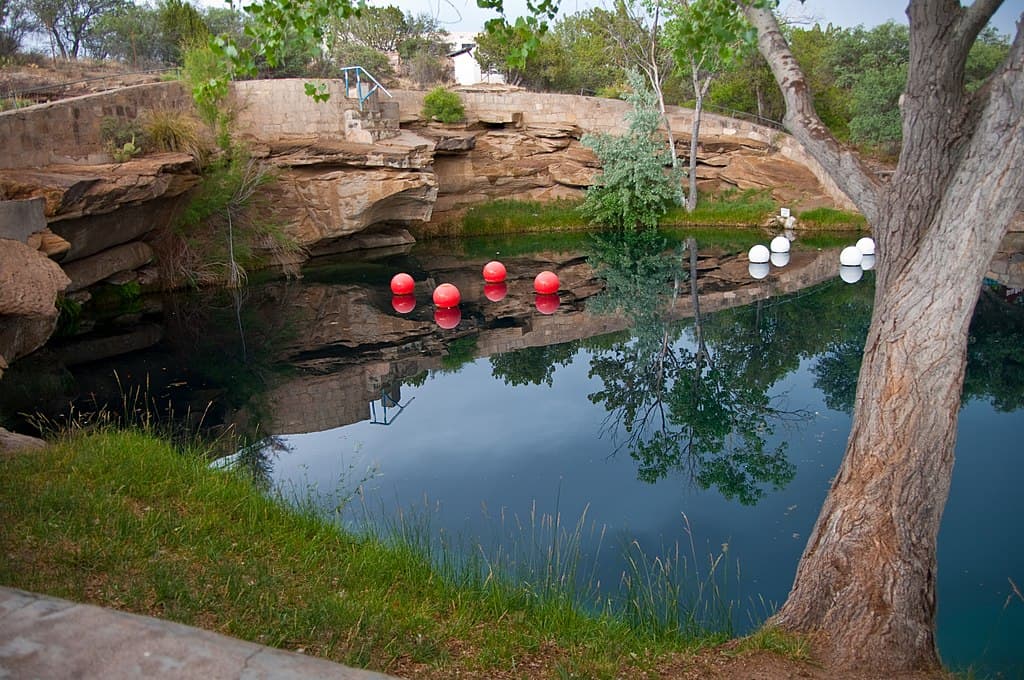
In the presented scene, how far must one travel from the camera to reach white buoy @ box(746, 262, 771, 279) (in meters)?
18.2

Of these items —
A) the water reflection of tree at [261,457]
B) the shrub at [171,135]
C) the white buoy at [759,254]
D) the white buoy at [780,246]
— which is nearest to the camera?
the water reflection of tree at [261,457]

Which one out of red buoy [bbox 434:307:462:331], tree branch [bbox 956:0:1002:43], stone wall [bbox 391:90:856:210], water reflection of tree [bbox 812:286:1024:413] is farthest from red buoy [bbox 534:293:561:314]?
tree branch [bbox 956:0:1002:43]

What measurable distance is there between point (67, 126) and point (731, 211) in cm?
1745

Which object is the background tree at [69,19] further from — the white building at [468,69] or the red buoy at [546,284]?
the red buoy at [546,284]

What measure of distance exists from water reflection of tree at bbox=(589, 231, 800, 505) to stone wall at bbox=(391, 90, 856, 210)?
11.1 metres

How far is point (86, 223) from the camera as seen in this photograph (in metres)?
13.6

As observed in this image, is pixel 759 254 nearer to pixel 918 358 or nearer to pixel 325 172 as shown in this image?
pixel 325 172

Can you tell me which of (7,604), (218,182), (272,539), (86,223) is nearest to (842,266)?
(218,182)

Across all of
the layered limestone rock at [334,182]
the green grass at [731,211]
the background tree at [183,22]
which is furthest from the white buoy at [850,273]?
the background tree at [183,22]

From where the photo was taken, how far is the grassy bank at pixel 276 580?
12.7 ft

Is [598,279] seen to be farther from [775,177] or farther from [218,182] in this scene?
[775,177]

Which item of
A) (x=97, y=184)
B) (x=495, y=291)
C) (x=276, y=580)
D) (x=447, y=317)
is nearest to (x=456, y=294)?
(x=447, y=317)

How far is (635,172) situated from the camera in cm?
2398

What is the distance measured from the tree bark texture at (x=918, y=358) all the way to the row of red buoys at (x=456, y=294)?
1009cm
